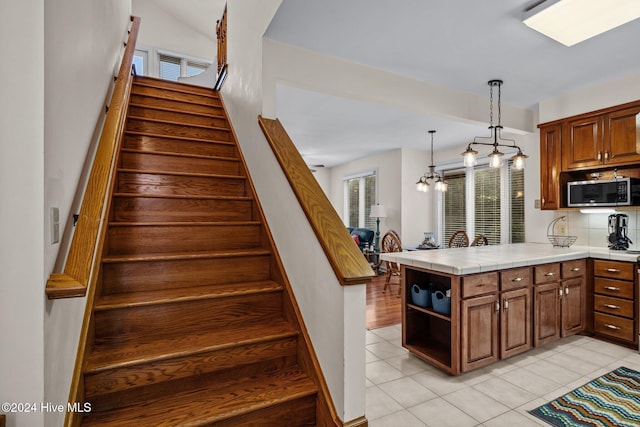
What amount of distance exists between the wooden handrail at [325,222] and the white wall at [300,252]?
0.07 m

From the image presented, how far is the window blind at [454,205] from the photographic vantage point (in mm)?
6184

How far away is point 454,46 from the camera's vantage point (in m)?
2.62

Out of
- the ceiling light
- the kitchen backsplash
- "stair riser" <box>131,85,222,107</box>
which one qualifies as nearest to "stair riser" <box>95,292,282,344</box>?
the ceiling light

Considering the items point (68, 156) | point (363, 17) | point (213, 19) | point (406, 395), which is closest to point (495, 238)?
point (406, 395)

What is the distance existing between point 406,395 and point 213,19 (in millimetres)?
7214

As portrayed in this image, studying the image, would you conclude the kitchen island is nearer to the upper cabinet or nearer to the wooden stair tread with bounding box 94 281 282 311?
the upper cabinet

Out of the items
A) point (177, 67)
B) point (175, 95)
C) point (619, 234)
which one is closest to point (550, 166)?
point (619, 234)

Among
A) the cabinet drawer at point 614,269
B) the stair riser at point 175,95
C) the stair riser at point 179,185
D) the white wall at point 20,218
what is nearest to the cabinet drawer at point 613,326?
the cabinet drawer at point 614,269

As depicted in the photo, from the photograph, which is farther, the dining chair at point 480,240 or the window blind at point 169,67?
the window blind at point 169,67

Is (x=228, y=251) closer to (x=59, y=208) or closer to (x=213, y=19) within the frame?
(x=59, y=208)

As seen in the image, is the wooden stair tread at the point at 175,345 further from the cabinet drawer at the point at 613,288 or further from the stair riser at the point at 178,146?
the cabinet drawer at the point at 613,288

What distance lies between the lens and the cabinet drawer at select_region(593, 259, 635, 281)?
3.00 meters

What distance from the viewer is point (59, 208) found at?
1168 mm

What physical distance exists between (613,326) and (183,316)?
377 cm
